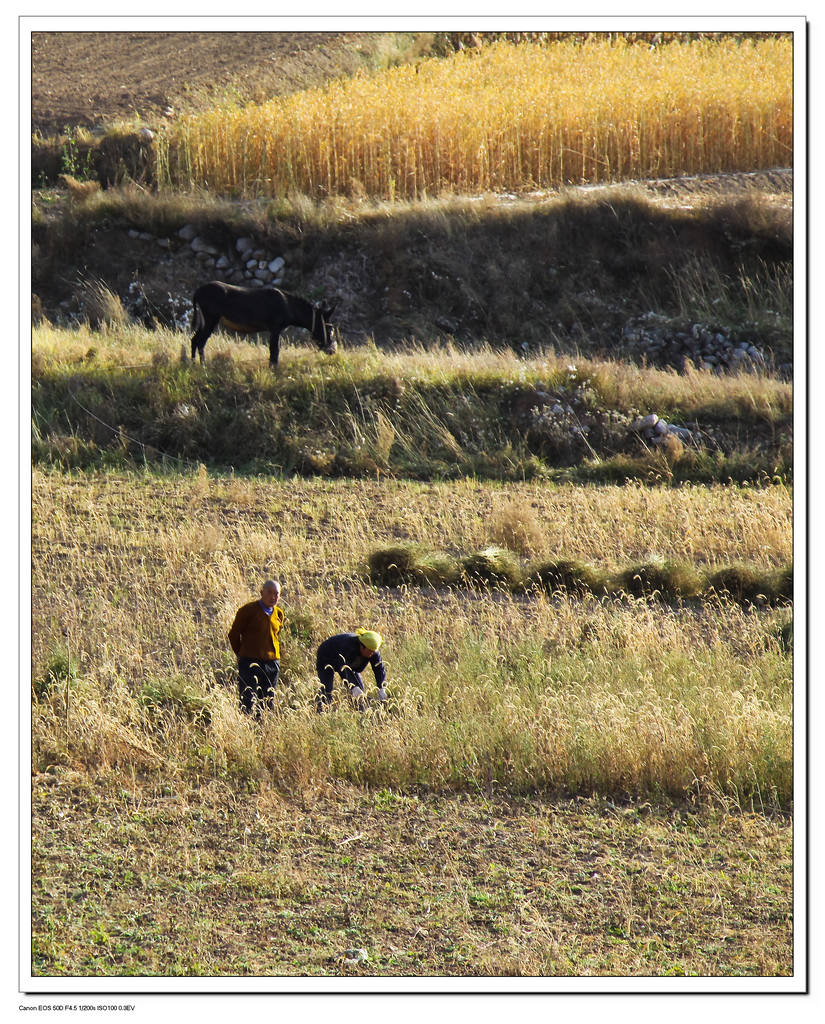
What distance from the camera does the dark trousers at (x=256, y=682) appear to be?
Result: 822 cm

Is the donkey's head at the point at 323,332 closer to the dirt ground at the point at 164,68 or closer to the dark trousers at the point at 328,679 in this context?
the dark trousers at the point at 328,679

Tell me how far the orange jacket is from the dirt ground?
82.8 ft

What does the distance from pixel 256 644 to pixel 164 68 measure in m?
31.3

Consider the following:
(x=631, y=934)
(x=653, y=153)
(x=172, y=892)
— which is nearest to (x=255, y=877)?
(x=172, y=892)

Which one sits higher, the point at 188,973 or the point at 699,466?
the point at 699,466

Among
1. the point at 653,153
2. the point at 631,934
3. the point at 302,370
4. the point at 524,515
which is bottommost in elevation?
the point at 631,934

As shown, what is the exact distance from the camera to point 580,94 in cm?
2559

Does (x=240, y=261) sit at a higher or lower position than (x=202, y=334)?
higher

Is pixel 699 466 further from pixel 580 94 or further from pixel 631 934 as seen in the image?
pixel 580 94

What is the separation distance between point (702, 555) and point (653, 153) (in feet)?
52.0

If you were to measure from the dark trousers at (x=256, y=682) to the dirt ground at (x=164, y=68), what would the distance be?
2533cm

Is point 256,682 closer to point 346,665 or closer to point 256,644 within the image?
point 256,644

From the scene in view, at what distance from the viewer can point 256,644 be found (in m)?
8.15

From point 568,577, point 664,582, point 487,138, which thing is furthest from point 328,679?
point 487,138
